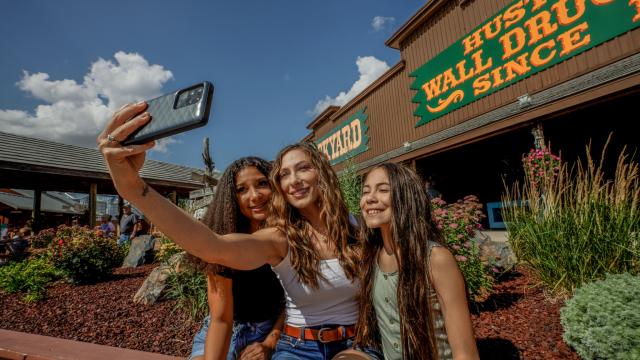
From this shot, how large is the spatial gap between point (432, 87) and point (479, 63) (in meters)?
1.49

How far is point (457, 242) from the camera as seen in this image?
3500 millimetres

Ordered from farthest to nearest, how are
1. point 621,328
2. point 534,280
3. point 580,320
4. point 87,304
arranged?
1. point 87,304
2. point 534,280
3. point 580,320
4. point 621,328

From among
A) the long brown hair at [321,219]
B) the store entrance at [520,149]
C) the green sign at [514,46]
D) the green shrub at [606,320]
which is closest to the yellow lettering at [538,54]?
the green sign at [514,46]

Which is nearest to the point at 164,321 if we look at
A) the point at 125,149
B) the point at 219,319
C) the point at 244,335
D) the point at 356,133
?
the point at 244,335

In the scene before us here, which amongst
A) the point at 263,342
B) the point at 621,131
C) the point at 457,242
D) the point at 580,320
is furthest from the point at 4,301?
the point at 621,131

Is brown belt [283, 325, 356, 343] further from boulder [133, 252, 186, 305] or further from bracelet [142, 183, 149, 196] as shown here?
boulder [133, 252, 186, 305]

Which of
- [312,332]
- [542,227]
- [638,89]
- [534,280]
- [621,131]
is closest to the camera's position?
[312,332]

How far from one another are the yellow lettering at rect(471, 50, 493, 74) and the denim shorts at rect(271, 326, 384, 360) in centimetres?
779

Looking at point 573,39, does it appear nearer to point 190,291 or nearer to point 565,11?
point 565,11

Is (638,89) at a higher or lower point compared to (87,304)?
higher

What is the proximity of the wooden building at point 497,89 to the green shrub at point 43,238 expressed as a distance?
35.5ft

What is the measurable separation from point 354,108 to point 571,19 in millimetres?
7721

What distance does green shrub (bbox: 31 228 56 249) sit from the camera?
401 inches

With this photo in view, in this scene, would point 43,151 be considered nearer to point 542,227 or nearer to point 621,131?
point 542,227
